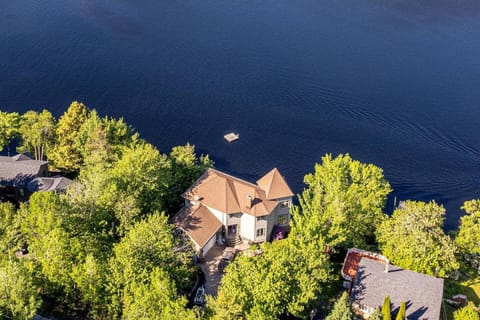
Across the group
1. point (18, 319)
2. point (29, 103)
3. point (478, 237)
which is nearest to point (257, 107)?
point (29, 103)

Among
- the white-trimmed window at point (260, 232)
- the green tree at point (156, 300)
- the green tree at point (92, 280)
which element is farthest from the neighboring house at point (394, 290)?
the green tree at point (92, 280)

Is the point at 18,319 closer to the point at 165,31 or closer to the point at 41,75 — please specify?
the point at 41,75

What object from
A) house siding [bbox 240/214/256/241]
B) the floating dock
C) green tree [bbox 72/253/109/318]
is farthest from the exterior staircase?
the floating dock

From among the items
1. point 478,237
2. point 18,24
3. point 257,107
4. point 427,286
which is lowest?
point 427,286

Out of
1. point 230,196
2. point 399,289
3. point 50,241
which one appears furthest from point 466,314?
point 50,241

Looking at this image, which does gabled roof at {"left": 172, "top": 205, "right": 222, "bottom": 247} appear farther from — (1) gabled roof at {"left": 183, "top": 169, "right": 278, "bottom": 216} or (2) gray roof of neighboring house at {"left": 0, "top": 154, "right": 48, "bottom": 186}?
(2) gray roof of neighboring house at {"left": 0, "top": 154, "right": 48, "bottom": 186}

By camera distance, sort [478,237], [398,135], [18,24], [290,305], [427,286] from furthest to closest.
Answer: [18,24] < [398,135] < [478,237] < [427,286] < [290,305]

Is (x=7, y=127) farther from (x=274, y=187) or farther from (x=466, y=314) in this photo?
(x=466, y=314)
